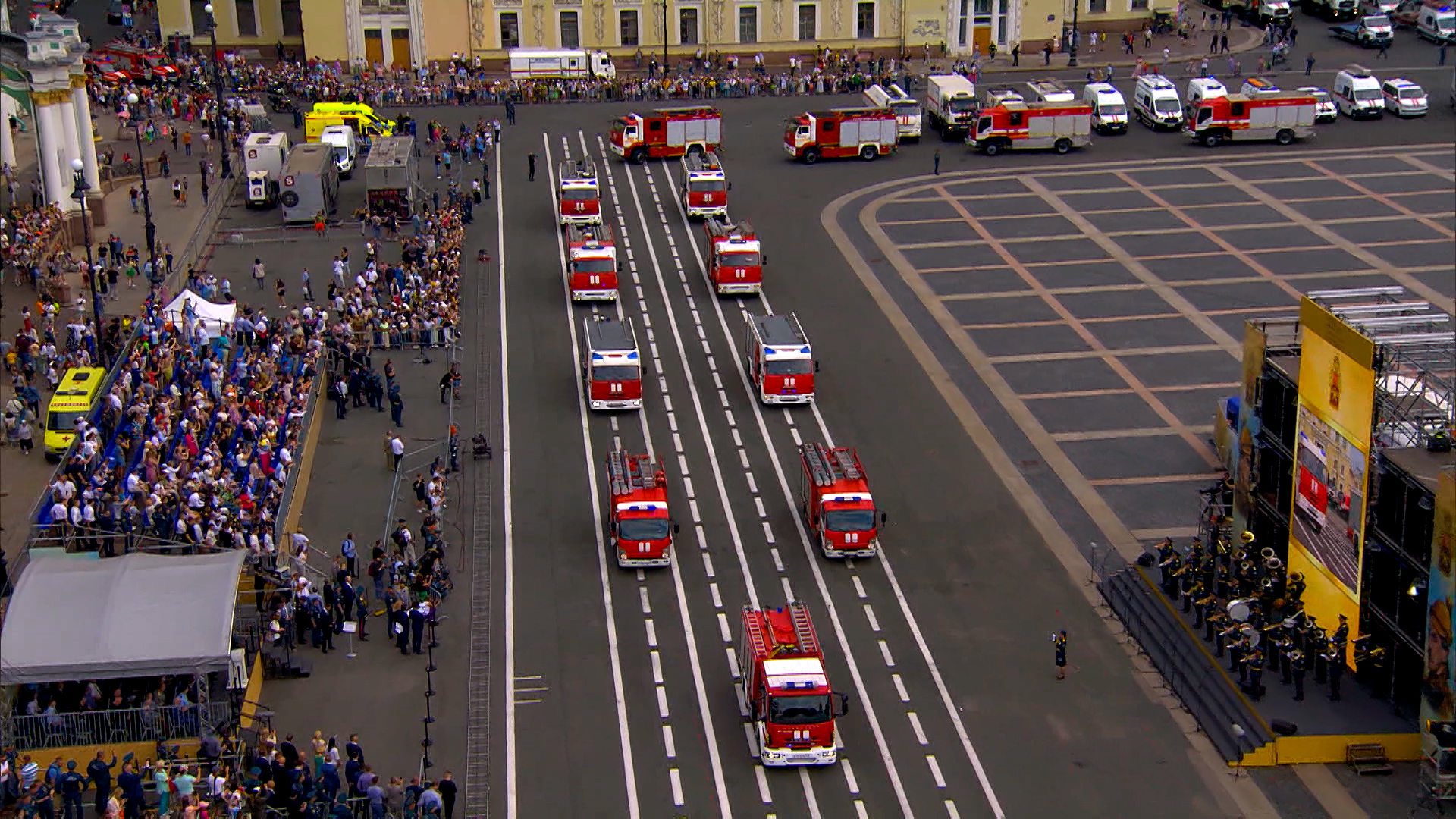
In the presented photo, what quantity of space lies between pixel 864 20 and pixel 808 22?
3.37 metres

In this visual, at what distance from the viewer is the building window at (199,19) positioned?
119000mm

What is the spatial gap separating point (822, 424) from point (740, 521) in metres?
8.14

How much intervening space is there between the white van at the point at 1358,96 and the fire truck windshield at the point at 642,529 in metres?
63.9

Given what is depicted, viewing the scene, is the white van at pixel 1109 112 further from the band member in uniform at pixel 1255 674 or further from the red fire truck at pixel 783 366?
the band member in uniform at pixel 1255 674

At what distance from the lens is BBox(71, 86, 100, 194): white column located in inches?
3430

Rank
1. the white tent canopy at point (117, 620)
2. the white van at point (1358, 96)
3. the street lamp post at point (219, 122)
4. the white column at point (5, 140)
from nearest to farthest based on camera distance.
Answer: the white tent canopy at point (117, 620), the white column at point (5, 140), the street lamp post at point (219, 122), the white van at point (1358, 96)

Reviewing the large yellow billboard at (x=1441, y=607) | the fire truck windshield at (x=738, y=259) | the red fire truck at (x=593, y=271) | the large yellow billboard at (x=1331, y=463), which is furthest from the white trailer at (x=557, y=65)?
the large yellow billboard at (x=1441, y=607)

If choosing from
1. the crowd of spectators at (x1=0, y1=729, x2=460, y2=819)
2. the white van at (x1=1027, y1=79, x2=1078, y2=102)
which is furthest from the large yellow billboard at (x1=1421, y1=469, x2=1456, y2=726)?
the white van at (x1=1027, y1=79, x2=1078, y2=102)

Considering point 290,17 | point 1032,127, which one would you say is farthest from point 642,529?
point 290,17

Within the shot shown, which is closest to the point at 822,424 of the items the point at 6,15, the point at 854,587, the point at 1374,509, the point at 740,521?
the point at 740,521

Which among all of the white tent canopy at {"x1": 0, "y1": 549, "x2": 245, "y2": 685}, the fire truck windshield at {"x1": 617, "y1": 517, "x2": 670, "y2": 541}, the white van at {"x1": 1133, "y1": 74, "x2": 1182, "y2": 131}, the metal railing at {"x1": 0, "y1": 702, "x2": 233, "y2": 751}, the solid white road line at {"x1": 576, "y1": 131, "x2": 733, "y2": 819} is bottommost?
the solid white road line at {"x1": 576, "y1": 131, "x2": 733, "y2": 819}

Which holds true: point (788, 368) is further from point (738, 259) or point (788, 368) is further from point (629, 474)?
point (738, 259)

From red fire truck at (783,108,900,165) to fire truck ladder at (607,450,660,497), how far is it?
4363 cm

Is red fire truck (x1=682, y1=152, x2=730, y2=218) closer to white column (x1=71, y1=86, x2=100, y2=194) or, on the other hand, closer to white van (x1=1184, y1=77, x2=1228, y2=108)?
white column (x1=71, y1=86, x2=100, y2=194)
